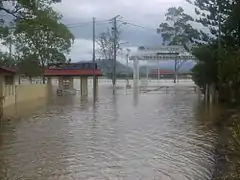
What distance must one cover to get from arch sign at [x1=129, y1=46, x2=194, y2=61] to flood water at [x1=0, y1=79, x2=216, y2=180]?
128 feet

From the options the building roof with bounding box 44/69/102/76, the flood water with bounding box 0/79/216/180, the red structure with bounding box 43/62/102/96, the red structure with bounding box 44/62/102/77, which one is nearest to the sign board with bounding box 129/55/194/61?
the red structure with bounding box 43/62/102/96

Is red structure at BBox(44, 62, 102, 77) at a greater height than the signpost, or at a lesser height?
lesser

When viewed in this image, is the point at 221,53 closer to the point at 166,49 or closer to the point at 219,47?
the point at 219,47

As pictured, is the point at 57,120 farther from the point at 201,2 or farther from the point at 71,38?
the point at 71,38

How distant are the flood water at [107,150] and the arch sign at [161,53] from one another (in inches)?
1536

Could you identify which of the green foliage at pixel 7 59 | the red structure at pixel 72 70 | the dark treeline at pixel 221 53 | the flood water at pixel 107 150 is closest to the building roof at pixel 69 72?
the red structure at pixel 72 70

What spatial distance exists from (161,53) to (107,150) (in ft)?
156

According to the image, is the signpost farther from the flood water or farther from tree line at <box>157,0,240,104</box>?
the flood water

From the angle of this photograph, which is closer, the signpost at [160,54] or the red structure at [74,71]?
the red structure at [74,71]

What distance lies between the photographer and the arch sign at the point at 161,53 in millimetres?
60188

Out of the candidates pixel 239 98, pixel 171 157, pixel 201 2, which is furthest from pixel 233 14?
pixel 171 157

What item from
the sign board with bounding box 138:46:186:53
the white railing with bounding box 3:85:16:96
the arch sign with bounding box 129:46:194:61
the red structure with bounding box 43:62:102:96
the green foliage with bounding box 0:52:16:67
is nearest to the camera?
the white railing with bounding box 3:85:16:96

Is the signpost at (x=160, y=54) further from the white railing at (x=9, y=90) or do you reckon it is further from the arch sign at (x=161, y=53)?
the white railing at (x=9, y=90)

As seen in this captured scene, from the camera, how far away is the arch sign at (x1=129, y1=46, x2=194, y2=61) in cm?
6019
